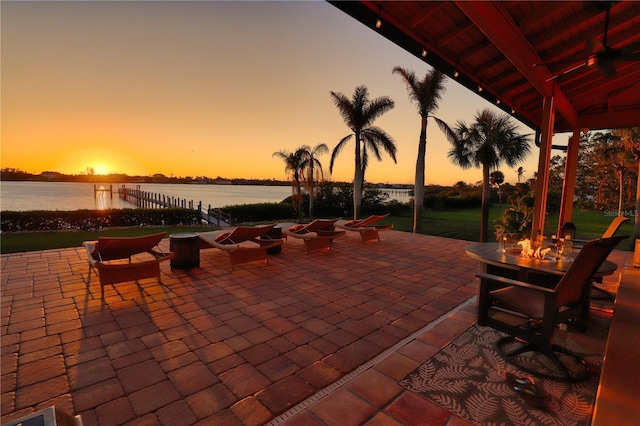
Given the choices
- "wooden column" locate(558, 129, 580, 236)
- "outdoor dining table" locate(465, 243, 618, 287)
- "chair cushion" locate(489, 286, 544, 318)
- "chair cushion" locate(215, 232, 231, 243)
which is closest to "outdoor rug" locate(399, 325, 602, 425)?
"chair cushion" locate(489, 286, 544, 318)

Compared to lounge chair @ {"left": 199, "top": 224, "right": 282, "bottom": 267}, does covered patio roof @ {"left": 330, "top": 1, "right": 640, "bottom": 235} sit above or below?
above

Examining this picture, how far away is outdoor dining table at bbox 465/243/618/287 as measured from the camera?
2.67 m

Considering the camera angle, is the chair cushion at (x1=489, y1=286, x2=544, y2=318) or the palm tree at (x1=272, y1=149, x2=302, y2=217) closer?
the chair cushion at (x1=489, y1=286, x2=544, y2=318)

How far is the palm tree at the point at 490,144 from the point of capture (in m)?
9.85

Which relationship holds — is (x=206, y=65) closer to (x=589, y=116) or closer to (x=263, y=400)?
(x=263, y=400)

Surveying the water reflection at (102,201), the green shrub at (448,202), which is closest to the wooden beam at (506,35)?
the green shrub at (448,202)

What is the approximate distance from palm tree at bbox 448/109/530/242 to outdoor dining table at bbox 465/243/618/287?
6856mm

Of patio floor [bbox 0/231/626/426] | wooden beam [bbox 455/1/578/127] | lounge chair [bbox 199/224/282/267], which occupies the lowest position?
patio floor [bbox 0/231/626/426]

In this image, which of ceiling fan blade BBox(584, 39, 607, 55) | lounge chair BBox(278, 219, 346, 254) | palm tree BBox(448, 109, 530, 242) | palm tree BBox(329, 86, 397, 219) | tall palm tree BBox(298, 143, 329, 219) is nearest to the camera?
ceiling fan blade BBox(584, 39, 607, 55)

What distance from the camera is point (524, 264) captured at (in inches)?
107

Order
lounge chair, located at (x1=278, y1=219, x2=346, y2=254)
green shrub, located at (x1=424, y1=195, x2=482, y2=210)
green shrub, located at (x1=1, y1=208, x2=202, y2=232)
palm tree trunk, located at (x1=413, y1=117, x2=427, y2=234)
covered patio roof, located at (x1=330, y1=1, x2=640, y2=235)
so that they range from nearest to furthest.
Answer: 1. covered patio roof, located at (x1=330, y1=1, x2=640, y2=235)
2. lounge chair, located at (x1=278, y1=219, x2=346, y2=254)
3. green shrub, located at (x1=1, y1=208, x2=202, y2=232)
4. palm tree trunk, located at (x1=413, y1=117, x2=427, y2=234)
5. green shrub, located at (x1=424, y1=195, x2=482, y2=210)

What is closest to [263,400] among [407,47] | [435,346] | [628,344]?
[435,346]

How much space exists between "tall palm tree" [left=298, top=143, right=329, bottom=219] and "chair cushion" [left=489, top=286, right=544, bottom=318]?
1181cm

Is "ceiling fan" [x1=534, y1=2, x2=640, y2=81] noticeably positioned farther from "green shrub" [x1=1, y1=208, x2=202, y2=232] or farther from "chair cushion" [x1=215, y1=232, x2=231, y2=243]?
"green shrub" [x1=1, y1=208, x2=202, y2=232]
